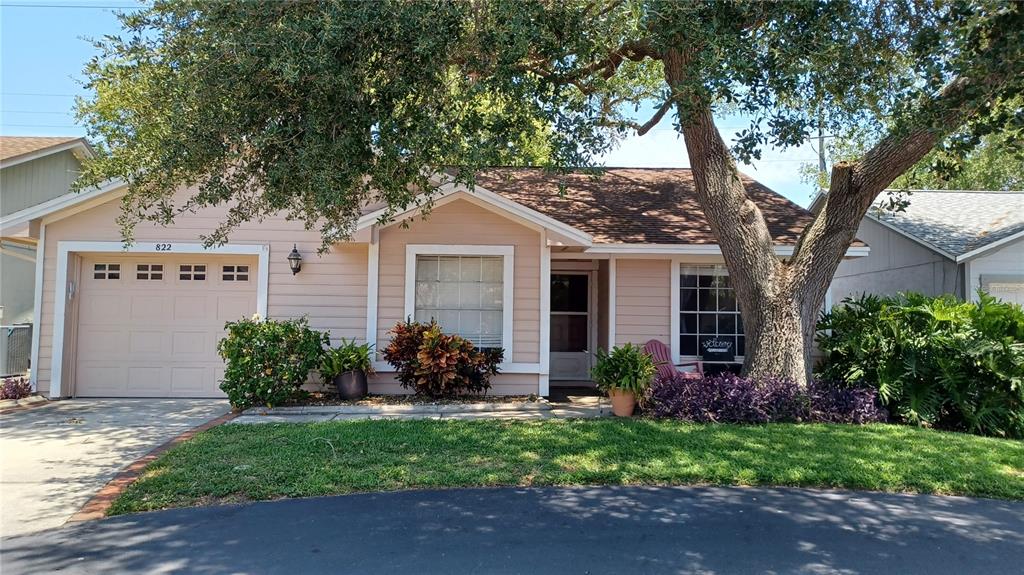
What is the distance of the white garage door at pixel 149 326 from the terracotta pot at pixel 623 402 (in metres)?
6.53

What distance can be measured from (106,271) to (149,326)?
1185mm

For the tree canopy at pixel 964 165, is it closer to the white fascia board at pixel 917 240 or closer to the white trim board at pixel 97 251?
the white fascia board at pixel 917 240

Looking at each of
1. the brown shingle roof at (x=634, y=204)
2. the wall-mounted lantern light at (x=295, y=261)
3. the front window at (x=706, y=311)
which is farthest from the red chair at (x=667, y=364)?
the wall-mounted lantern light at (x=295, y=261)

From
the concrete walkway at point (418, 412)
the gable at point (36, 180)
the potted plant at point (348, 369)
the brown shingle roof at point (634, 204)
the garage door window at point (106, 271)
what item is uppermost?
the gable at point (36, 180)

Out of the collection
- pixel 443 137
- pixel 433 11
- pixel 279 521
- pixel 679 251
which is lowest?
pixel 279 521

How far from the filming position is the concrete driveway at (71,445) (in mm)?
5102

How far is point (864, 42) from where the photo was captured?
696 cm

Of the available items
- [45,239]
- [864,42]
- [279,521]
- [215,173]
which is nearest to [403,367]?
[215,173]

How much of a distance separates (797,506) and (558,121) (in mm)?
4372

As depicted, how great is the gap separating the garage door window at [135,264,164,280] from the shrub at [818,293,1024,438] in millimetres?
11051

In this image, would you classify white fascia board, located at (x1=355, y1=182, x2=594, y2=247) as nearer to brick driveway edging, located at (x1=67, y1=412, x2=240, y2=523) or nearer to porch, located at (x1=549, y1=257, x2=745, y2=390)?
porch, located at (x1=549, y1=257, x2=745, y2=390)

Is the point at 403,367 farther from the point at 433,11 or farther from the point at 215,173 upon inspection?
the point at 433,11

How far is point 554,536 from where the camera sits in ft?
14.6

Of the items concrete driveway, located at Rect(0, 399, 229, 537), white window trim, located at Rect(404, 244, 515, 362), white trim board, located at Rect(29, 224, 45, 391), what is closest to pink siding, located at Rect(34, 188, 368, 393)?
white window trim, located at Rect(404, 244, 515, 362)
